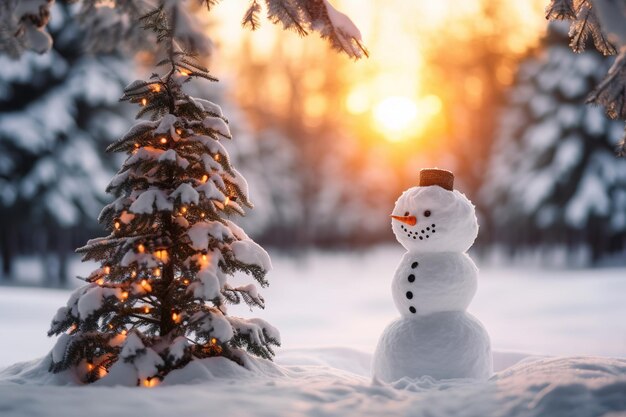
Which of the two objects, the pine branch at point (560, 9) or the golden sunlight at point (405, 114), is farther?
the golden sunlight at point (405, 114)

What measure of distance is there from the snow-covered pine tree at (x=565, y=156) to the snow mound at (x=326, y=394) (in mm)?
18430

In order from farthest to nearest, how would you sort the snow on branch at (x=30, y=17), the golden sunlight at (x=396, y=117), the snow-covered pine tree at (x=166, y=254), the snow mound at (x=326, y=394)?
the golden sunlight at (x=396, y=117), the snow-covered pine tree at (x=166, y=254), the snow on branch at (x=30, y=17), the snow mound at (x=326, y=394)

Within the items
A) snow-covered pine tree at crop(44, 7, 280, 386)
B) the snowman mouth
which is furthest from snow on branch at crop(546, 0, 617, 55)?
snow-covered pine tree at crop(44, 7, 280, 386)

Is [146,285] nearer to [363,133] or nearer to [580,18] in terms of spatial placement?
[580,18]

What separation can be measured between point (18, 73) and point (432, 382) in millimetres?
15704

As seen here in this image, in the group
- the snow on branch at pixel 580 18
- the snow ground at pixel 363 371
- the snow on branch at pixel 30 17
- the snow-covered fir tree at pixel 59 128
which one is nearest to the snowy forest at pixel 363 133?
the snow-covered fir tree at pixel 59 128

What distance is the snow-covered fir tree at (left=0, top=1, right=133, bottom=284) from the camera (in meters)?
16.9

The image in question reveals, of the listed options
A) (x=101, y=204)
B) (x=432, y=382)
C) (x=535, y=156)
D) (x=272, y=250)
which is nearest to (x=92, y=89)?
(x=101, y=204)

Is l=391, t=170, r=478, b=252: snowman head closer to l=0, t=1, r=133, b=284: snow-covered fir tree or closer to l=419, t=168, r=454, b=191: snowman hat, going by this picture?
l=419, t=168, r=454, b=191: snowman hat

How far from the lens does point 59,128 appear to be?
17.1 metres

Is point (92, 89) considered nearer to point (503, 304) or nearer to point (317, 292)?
point (317, 292)

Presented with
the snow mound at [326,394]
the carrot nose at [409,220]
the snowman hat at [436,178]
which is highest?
the snowman hat at [436,178]

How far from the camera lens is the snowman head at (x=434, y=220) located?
5.82 metres

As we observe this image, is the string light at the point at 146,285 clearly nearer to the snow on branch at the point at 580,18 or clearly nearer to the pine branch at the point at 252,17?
the pine branch at the point at 252,17
